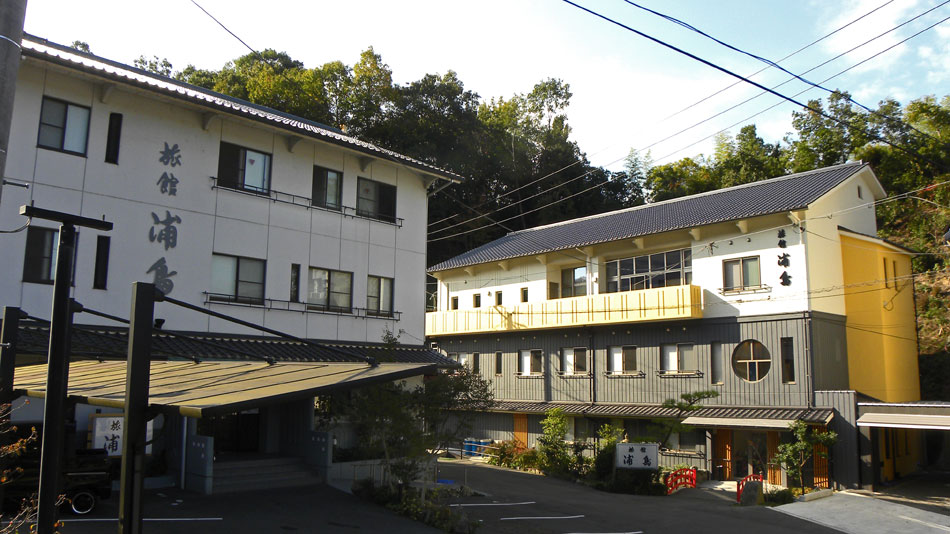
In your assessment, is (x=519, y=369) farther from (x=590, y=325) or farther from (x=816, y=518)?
(x=816, y=518)

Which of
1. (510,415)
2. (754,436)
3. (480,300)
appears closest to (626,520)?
(754,436)

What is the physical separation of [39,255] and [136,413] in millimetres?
12764

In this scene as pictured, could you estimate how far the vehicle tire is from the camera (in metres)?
12.4

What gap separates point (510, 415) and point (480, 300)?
7.01 metres

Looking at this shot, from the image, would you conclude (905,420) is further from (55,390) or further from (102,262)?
(102,262)

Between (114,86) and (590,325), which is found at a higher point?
(114,86)

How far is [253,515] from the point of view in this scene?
13.3 m

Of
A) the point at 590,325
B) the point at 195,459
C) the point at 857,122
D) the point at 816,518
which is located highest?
the point at 857,122

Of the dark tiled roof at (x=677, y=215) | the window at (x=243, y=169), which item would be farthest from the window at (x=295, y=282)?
the dark tiled roof at (x=677, y=215)

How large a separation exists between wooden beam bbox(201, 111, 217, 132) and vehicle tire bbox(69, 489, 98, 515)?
11021mm

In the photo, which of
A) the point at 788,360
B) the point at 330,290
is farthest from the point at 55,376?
the point at 788,360

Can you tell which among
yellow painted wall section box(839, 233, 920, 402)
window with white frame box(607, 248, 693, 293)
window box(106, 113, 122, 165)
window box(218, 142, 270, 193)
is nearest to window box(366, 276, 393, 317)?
window box(218, 142, 270, 193)

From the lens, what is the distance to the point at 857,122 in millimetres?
42469

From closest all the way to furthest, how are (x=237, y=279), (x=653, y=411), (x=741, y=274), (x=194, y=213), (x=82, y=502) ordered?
(x=82, y=502)
(x=194, y=213)
(x=237, y=279)
(x=741, y=274)
(x=653, y=411)
